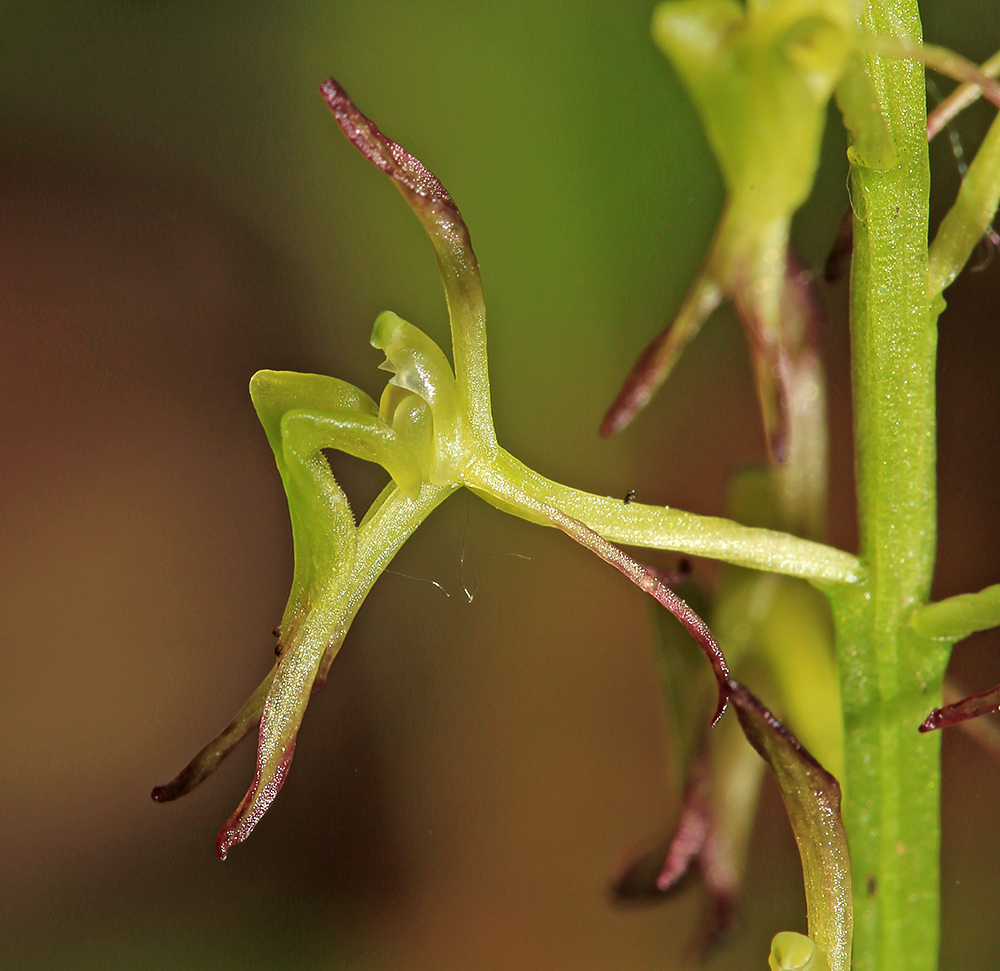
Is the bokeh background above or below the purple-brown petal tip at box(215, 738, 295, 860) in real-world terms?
above

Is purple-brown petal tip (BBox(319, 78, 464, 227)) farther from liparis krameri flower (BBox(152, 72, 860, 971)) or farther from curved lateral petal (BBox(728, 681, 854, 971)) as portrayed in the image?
curved lateral petal (BBox(728, 681, 854, 971))

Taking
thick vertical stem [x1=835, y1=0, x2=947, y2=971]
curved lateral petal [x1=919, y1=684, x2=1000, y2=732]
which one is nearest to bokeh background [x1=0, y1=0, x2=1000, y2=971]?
thick vertical stem [x1=835, y1=0, x2=947, y2=971]

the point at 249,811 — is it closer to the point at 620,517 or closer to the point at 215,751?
the point at 215,751

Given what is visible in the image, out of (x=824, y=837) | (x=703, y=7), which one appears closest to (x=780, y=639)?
(x=824, y=837)

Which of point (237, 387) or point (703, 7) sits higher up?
point (237, 387)

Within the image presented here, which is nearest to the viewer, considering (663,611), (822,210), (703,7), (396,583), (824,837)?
(703,7)

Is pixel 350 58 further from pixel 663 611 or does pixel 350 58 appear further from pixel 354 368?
pixel 663 611

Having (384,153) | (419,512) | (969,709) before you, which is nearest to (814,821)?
(969,709)
